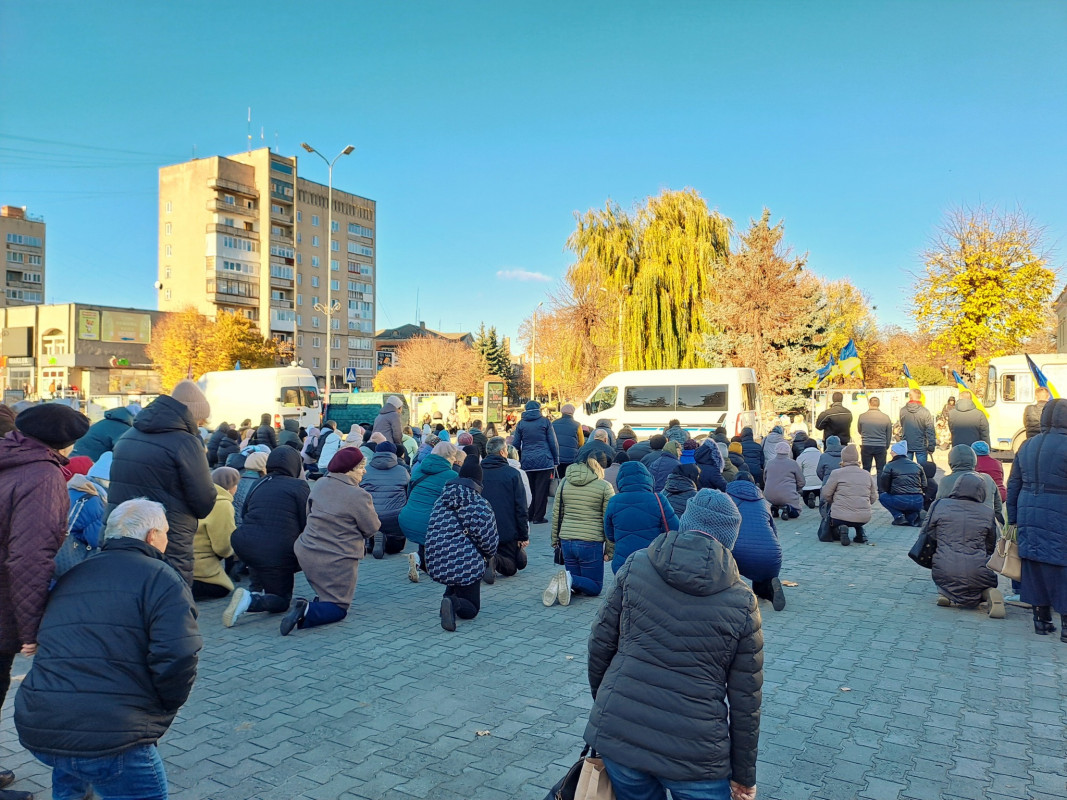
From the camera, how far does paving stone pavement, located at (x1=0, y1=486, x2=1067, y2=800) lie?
394cm

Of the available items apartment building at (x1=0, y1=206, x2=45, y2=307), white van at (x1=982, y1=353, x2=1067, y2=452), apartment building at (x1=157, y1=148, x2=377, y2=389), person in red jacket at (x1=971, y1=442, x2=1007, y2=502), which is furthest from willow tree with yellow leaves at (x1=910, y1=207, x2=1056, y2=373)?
apartment building at (x1=0, y1=206, x2=45, y2=307)

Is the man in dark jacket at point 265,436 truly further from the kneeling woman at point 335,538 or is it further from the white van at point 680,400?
the white van at point 680,400

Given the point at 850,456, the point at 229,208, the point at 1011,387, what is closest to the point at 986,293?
the point at 1011,387

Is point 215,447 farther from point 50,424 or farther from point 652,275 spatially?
point 652,275

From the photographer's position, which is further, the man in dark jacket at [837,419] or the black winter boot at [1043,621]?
the man in dark jacket at [837,419]

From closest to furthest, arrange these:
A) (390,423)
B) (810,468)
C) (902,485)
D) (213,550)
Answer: (213,550) → (902,485) → (390,423) → (810,468)

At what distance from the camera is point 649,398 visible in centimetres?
1983

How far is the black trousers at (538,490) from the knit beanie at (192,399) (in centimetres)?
687

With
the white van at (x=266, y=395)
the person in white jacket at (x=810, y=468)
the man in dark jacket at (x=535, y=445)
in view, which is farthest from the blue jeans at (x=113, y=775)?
the white van at (x=266, y=395)

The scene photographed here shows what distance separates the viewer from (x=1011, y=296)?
23797 millimetres

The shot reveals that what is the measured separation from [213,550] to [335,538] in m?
1.64

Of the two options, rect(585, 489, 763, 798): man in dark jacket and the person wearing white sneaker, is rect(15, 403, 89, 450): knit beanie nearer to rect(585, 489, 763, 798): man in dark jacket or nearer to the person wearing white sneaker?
rect(585, 489, 763, 798): man in dark jacket

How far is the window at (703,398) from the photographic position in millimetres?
19188

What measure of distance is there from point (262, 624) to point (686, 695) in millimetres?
5181
